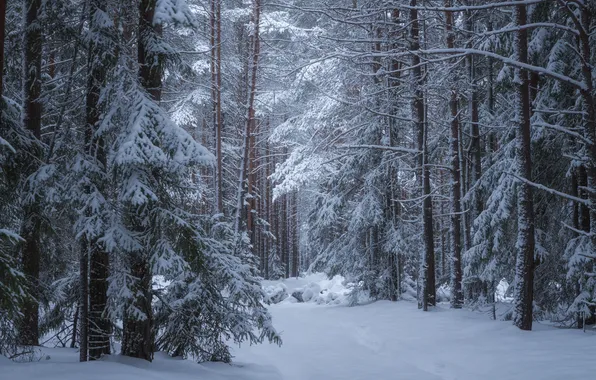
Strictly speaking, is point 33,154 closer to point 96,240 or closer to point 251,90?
point 96,240

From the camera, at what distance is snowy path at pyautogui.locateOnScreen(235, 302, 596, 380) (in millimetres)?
6160

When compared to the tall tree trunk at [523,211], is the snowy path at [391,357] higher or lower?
lower

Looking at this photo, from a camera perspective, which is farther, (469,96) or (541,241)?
(469,96)

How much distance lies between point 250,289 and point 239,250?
192 centimetres

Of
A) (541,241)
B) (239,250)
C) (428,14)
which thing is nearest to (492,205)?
(541,241)

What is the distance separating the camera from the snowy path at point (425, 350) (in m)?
6.16

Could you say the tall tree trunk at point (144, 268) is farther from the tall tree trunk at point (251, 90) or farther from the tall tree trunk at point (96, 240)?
the tall tree trunk at point (251, 90)

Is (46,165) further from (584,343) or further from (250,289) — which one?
(584,343)

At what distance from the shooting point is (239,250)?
31.1ft

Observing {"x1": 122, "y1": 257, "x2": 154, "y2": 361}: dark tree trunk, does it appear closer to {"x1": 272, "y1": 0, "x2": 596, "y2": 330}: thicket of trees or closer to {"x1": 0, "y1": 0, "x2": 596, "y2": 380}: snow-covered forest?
{"x1": 0, "y1": 0, "x2": 596, "y2": 380}: snow-covered forest

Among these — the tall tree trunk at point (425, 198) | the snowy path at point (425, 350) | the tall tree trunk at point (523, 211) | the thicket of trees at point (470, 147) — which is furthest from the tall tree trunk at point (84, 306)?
the tall tree trunk at point (425, 198)

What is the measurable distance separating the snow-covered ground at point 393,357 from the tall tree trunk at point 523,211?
0.48 metres

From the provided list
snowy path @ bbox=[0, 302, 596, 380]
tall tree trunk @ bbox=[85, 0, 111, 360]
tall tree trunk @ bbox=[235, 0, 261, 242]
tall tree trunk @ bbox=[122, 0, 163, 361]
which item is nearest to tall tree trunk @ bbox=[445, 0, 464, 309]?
snowy path @ bbox=[0, 302, 596, 380]

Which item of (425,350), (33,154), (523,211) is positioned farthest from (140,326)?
(523,211)
